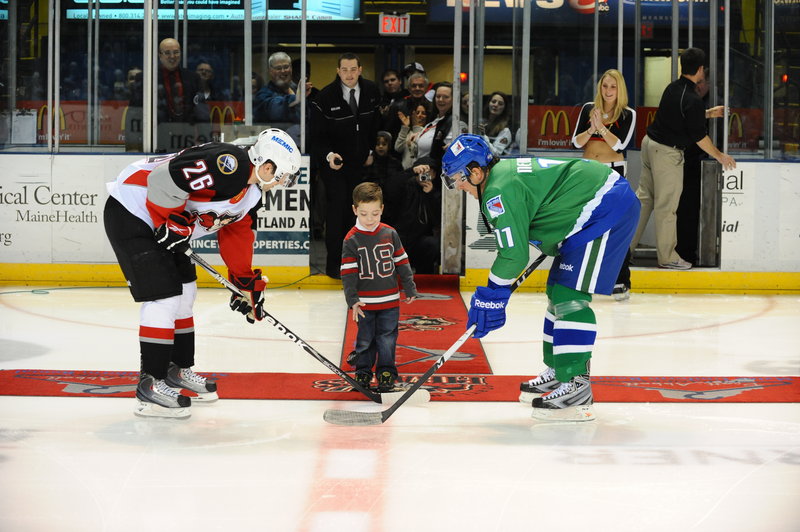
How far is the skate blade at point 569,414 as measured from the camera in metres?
4.10

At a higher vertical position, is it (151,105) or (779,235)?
(151,105)

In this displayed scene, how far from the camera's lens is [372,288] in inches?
180

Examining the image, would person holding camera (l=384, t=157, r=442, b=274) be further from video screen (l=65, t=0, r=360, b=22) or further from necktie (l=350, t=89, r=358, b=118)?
video screen (l=65, t=0, r=360, b=22)

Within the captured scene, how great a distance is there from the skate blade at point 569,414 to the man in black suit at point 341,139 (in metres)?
3.60

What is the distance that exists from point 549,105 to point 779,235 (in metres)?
1.81

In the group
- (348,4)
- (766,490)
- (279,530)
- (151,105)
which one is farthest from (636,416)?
(348,4)

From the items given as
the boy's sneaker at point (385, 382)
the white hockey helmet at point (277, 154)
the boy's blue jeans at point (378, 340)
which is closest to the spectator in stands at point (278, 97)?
the boy's blue jeans at point (378, 340)

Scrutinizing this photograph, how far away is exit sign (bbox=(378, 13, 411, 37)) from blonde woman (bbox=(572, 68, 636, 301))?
3964mm

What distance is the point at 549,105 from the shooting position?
786 centimetres

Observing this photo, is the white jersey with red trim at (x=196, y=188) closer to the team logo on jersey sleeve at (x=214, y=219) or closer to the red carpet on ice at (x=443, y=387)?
the team logo on jersey sleeve at (x=214, y=219)

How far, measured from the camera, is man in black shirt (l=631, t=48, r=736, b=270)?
7328mm

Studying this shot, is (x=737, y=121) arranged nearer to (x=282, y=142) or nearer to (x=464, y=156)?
(x=464, y=156)

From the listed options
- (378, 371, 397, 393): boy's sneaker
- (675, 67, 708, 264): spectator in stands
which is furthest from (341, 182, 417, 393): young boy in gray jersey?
(675, 67, 708, 264): spectator in stands

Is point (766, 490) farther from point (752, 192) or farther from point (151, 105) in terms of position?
point (151, 105)
